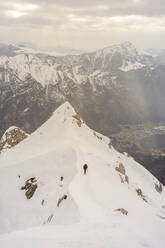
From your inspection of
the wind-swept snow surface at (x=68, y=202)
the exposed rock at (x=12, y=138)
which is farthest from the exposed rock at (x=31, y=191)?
the exposed rock at (x=12, y=138)

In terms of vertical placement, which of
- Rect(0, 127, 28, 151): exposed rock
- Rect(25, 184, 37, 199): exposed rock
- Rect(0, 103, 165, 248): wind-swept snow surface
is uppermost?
Rect(0, 103, 165, 248): wind-swept snow surface

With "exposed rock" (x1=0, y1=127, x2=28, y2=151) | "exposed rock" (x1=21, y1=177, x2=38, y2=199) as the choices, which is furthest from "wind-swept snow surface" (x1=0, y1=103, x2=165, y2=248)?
"exposed rock" (x1=0, y1=127, x2=28, y2=151)

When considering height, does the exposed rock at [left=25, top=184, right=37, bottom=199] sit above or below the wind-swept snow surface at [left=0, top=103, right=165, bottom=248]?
below

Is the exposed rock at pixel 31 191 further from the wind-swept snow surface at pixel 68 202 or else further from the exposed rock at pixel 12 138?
the exposed rock at pixel 12 138

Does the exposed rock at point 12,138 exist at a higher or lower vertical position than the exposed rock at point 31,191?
lower

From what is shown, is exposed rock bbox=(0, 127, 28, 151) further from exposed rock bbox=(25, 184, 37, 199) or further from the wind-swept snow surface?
exposed rock bbox=(25, 184, 37, 199)

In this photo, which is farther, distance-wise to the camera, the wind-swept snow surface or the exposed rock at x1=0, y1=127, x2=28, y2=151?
the exposed rock at x1=0, y1=127, x2=28, y2=151

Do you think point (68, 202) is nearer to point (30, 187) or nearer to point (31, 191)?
point (31, 191)

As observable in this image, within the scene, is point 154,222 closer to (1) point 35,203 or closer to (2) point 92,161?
(1) point 35,203

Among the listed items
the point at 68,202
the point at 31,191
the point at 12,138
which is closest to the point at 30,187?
the point at 31,191
